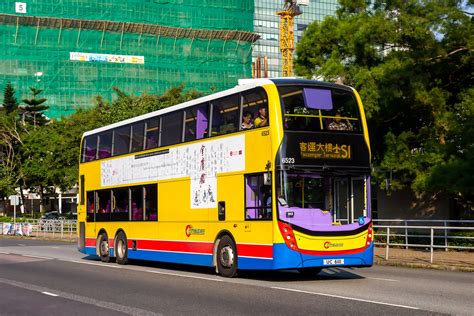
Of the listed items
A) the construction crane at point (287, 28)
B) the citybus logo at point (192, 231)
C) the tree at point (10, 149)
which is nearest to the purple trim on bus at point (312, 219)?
the citybus logo at point (192, 231)

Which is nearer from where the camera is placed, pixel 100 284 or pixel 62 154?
pixel 100 284

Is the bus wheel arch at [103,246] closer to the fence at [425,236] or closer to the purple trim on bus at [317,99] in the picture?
the fence at [425,236]

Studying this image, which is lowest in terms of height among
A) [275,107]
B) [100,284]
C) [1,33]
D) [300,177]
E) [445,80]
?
[100,284]

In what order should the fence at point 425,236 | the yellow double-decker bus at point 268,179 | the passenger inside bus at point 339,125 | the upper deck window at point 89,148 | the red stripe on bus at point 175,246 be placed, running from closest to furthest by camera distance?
1. the yellow double-decker bus at point 268,179
2. the passenger inside bus at point 339,125
3. the red stripe on bus at point 175,246
4. the fence at point 425,236
5. the upper deck window at point 89,148

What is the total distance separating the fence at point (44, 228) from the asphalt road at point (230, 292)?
25.0 m

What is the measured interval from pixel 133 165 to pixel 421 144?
1339 cm

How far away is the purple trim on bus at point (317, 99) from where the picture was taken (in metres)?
15.5

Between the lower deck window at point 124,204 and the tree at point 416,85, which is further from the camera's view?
the tree at point 416,85

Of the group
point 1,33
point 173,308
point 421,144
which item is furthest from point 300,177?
point 1,33

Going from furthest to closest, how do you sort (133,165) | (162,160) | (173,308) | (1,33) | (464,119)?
(1,33) < (464,119) < (133,165) < (162,160) < (173,308)

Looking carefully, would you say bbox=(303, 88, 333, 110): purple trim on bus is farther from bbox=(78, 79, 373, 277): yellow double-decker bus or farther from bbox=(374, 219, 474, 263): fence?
bbox=(374, 219, 474, 263): fence

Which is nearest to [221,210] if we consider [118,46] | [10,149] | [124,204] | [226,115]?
[226,115]

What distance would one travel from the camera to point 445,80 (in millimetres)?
29047

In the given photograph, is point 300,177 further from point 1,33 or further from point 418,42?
point 1,33
